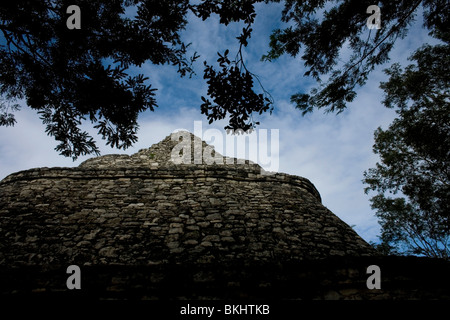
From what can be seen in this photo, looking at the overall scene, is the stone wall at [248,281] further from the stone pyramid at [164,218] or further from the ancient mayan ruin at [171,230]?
the stone pyramid at [164,218]

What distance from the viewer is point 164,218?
16.8 ft

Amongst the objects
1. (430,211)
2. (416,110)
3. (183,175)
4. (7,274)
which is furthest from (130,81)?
(430,211)

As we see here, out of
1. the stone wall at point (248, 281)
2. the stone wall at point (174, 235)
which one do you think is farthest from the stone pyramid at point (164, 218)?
the stone wall at point (248, 281)

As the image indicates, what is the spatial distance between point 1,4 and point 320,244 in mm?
7246

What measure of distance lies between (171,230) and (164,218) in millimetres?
463

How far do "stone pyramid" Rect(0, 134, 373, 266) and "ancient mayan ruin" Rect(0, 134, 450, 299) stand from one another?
24 millimetres

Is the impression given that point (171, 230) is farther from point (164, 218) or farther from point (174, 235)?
point (164, 218)

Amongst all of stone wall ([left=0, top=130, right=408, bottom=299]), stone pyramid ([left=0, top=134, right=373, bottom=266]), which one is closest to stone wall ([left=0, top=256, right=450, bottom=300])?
stone wall ([left=0, top=130, right=408, bottom=299])

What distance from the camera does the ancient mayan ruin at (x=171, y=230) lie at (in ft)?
9.20

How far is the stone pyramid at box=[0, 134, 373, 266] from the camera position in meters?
4.21

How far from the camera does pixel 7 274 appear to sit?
8.91ft

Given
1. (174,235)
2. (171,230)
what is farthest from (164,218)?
(174,235)
